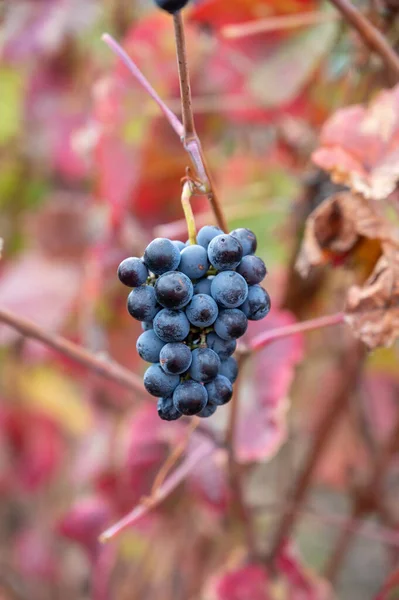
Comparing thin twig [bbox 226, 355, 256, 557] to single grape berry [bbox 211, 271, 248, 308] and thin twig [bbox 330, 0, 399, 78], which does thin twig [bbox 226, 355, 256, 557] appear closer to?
single grape berry [bbox 211, 271, 248, 308]

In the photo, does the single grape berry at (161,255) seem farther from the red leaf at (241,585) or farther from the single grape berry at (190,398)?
the red leaf at (241,585)

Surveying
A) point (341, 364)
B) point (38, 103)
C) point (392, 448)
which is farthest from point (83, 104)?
point (392, 448)

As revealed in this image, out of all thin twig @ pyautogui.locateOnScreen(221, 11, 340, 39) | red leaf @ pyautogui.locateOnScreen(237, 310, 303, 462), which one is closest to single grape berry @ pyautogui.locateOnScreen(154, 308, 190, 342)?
red leaf @ pyautogui.locateOnScreen(237, 310, 303, 462)

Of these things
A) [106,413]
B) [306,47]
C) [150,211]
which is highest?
[306,47]

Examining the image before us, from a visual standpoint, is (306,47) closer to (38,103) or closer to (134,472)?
(134,472)

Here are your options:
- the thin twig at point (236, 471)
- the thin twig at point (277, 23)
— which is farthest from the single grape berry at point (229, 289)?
the thin twig at point (277, 23)

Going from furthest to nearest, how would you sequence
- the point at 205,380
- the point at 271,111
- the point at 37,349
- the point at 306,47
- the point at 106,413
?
1. the point at 106,413
2. the point at 37,349
3. the point at 271,111
4. the point at 306,47
5. the point at 205,380

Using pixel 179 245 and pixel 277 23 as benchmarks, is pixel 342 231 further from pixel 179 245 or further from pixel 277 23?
pixel 277 23
